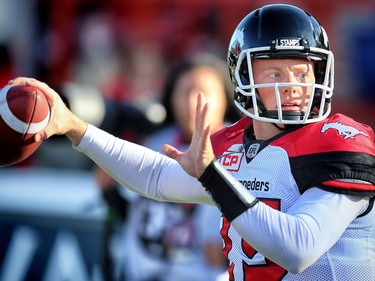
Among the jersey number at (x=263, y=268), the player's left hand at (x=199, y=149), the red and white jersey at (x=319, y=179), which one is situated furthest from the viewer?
the jersey number at (x=263, y=268)

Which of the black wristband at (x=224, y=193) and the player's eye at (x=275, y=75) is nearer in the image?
the black wristband at (x=224, y=193)

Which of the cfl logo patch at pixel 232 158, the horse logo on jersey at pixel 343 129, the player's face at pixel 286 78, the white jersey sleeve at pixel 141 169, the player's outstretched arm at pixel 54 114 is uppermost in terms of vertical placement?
the player's face at pixel 286 78

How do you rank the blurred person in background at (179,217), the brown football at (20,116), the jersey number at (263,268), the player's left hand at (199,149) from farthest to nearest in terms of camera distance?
1. the blurred person in background at (179,217)
2. the brown football at (20,116)
3. the jersey number at (263,268)
4. the player's left hand at (199,149)

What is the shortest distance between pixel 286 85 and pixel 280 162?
0.24 meters

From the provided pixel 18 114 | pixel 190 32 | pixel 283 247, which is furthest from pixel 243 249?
pixel 190 32

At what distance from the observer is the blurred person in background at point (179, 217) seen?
5.12 metres

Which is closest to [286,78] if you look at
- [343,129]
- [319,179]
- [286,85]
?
[286,85]

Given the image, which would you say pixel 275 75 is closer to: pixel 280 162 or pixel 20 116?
pixel 280 162

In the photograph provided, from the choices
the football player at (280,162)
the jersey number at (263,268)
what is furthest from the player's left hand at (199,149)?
the jersey number at (263,268)

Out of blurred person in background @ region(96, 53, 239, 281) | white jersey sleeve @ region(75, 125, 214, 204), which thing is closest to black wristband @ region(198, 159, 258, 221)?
white jersey sleeve @ region(75, 125, 214, 204)

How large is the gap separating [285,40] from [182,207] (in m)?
2.35

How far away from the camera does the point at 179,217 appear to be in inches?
207

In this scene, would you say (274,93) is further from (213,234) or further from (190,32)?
(190,32)

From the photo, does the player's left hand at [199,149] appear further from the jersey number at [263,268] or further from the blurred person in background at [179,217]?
the blurred person in background at [179,217]
